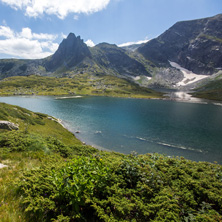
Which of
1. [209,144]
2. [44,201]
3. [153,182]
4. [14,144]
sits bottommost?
[209,144]

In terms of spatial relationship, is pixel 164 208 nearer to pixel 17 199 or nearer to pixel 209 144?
pixel 17 199

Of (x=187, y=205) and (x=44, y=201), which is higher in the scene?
(x=44, y=201)

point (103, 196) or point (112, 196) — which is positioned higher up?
point (112, 196)

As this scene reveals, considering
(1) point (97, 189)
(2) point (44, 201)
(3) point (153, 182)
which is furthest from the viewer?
(3) point (153, 182)

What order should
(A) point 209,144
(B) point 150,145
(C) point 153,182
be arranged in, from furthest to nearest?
(A) point 209,144 → (B) point 150,145 → (C) point 153,182

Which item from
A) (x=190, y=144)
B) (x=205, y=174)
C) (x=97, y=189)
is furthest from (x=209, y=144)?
(x=97, y=189)

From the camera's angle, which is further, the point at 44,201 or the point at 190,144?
the point at 190,144

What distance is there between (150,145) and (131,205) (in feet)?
127

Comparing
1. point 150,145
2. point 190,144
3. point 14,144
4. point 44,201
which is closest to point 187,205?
point 44,201

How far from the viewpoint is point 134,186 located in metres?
6.79

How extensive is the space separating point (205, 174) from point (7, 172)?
12332mm

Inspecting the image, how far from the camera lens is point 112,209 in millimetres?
5234

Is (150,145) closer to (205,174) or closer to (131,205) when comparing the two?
(205,174)

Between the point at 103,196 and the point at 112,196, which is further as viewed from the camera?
the point at 103,196
